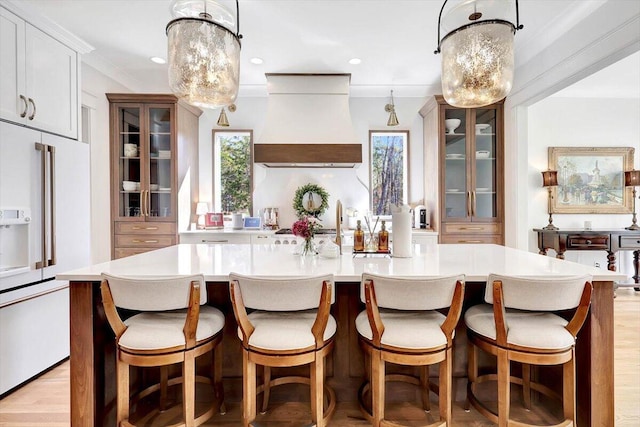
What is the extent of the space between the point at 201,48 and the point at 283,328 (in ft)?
4.70

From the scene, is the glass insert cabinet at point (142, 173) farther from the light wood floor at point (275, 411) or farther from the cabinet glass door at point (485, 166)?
the cabinet glass door at point (485, 166)

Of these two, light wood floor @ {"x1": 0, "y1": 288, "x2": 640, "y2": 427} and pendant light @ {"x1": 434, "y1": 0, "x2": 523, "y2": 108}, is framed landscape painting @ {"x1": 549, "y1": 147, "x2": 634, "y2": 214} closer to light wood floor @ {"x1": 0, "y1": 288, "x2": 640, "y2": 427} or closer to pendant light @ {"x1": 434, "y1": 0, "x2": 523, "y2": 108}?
light wood floor @ {"x1": 0, "y1": 288, "x2": 640, "y2": 427}

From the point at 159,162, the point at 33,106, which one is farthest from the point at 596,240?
the point at 33,106

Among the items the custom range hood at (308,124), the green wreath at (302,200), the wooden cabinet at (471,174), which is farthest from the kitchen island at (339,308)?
the green wreath at (302,200)

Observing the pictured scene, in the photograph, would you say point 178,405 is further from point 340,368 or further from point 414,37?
point 414,37

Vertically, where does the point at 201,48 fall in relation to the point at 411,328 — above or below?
above

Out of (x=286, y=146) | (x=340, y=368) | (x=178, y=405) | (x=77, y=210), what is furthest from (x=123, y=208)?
(x=340, y=368)

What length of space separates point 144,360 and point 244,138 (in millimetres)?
3492

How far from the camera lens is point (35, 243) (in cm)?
233

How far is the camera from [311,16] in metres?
2.82

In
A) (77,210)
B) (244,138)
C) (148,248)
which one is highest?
(244,138)

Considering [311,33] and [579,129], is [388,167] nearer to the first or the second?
[311,33]

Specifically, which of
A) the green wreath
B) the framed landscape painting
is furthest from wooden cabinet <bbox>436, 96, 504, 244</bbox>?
the green wreath

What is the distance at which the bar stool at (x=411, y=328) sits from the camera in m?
1.48
